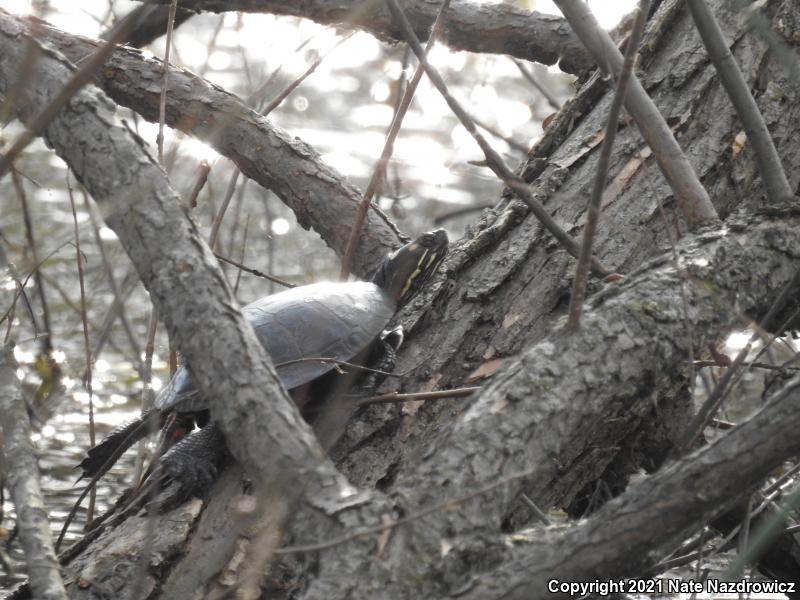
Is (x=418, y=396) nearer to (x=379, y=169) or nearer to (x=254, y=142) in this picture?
(x=379, y=169)

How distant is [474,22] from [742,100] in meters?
1.50

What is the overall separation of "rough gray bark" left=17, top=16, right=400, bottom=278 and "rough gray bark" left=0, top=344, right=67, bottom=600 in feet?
4.05

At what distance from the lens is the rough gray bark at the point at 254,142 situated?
9.75ft

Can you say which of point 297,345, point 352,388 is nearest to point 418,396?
point 352,388

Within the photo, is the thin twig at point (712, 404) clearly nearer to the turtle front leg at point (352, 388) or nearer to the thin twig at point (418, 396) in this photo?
the thin twig at point (418, 396)

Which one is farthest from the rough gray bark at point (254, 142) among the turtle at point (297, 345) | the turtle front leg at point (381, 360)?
the turtle front leg at point (381, 360)

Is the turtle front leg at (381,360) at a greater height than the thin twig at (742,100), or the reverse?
the thin twig at (742,100)

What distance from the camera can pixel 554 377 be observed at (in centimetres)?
166

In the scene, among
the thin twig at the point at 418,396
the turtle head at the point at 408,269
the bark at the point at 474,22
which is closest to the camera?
the thin twig at the point at 418,396

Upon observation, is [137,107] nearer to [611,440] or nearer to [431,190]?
[611,440]

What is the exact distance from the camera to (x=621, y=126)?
2514 mm

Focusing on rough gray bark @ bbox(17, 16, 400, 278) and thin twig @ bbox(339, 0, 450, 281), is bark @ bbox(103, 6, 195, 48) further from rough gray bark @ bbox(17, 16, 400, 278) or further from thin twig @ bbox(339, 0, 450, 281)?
thin twig @ bbox(339, 0, 450, 281)

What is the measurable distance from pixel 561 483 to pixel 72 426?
2789 millimetres

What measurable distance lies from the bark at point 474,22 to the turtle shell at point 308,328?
1210 millimetres
